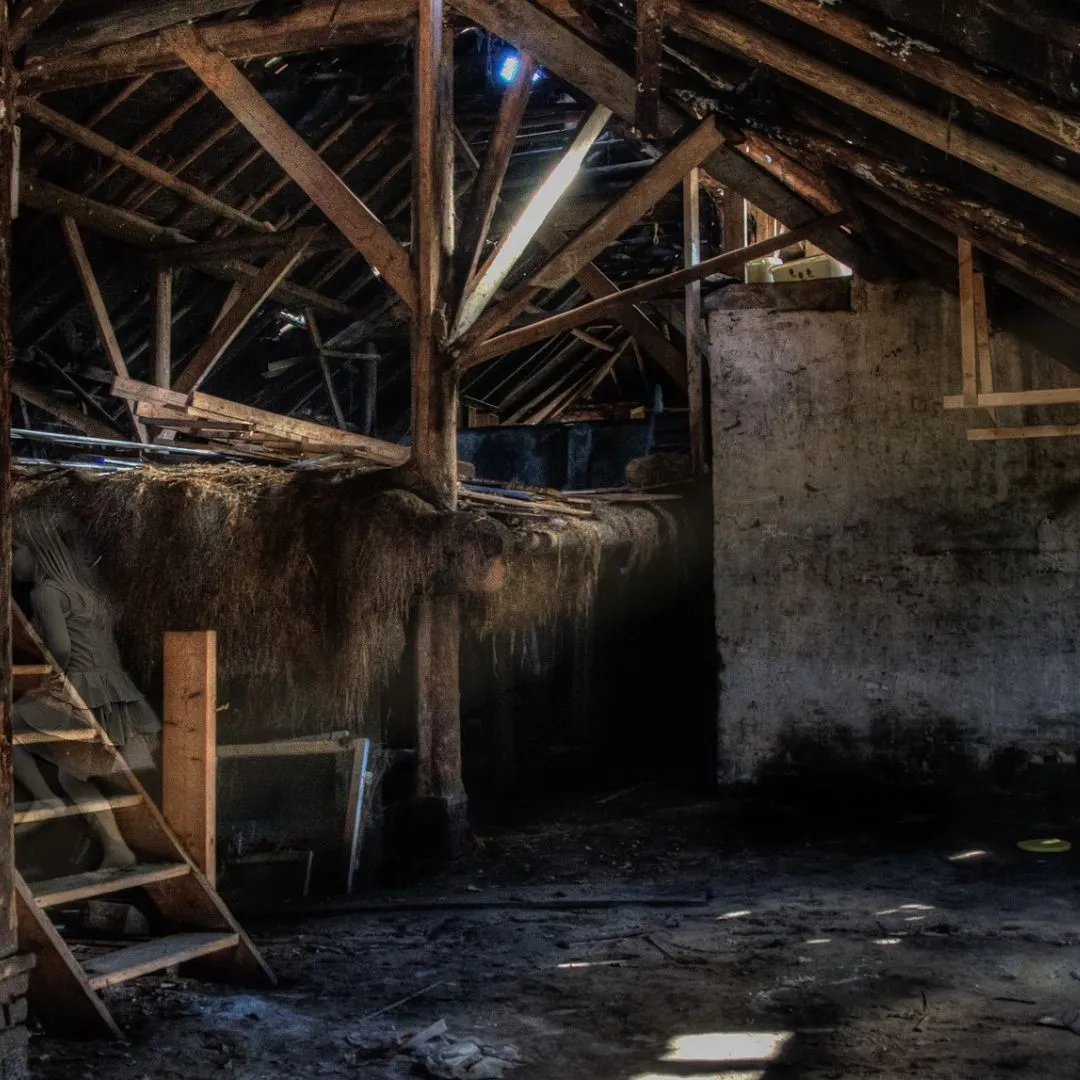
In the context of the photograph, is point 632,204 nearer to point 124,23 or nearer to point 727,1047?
point 124,23

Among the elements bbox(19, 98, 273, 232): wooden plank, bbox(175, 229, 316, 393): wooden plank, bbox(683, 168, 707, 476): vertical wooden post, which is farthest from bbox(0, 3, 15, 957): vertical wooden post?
bbox(175, 229, 316, 393): wooden plank

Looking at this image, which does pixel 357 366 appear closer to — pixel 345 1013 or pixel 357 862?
pixel 357 862

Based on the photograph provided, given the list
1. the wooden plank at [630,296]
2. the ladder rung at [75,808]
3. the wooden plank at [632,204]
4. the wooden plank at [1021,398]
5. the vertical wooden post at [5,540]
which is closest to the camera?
the vertical wooden post at [5,540]

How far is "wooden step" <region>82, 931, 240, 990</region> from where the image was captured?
14.5ft

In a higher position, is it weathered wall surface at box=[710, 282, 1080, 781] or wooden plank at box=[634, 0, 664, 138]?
wooden plank at box=[634, 0, 664, 138]

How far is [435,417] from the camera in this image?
752cm

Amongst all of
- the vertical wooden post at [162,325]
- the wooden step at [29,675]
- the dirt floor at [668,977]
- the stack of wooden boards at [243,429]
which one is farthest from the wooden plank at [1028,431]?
the vertical wooden post at [162,325]

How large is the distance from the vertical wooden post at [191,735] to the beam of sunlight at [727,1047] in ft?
6.87

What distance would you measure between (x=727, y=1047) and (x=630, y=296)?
192 inches

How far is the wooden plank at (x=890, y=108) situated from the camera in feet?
15.3

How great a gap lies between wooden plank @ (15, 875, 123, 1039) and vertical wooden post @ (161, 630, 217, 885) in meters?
0.90

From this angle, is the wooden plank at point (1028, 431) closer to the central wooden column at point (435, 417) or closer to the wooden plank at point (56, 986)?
the central wooden column at point (435, 417)

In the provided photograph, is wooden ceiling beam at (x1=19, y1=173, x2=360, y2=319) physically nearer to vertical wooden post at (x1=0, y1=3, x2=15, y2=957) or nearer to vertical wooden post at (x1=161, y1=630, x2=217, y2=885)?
vertical wooden post at (x1=161, y1=630, x2=217, y2=885)

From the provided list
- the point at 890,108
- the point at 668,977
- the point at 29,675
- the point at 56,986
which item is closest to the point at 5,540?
the point at 29,675
